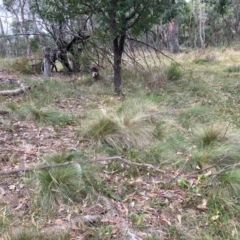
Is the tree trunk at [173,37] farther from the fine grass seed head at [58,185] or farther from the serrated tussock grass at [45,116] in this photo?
the fine grass seed head at [58,185]

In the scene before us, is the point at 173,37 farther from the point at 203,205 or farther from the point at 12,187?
the point at 12,187

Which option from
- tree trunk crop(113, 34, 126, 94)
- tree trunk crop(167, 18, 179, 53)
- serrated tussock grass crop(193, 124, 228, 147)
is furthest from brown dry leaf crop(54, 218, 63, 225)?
tree trunk crop(167, 18, 179, 53)

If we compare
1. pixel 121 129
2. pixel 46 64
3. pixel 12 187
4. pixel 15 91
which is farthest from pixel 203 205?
pixel 46 64

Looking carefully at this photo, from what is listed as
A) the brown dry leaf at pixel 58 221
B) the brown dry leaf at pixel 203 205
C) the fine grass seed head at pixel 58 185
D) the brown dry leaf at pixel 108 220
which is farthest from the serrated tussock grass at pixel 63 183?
the brown dry leaf at pixel 203 205

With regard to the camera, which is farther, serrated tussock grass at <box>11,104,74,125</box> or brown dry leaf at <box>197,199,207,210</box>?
serrated tussock grass at <box>11,104,74,125</box>

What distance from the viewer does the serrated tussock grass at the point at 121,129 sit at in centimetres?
329

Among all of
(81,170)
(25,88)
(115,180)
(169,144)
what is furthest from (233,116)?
(25,88)

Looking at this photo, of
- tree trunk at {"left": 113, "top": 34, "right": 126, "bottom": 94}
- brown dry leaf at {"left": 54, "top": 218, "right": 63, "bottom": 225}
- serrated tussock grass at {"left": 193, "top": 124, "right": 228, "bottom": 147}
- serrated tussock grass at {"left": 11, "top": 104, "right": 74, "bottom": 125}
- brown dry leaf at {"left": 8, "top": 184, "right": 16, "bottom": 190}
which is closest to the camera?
brown dry leaf at {"left": 54, "top": 218, "right": 63, "bottom": 225}

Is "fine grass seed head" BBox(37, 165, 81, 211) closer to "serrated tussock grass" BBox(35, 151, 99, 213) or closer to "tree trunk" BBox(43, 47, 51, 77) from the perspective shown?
"serrated tussock grass" BBox(35, 151, 99, 213)

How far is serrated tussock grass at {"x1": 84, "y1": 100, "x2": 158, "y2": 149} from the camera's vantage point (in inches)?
129

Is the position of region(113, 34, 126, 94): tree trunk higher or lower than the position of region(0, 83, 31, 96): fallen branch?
higher

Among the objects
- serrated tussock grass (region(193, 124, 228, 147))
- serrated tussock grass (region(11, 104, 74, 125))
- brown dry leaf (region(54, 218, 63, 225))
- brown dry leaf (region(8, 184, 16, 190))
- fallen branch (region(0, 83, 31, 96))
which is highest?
fallen branch (region(0, 83, 31, 96))

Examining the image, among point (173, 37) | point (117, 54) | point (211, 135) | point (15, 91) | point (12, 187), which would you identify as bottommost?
point (12, 187)

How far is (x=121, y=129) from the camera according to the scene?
3400 millimetres
